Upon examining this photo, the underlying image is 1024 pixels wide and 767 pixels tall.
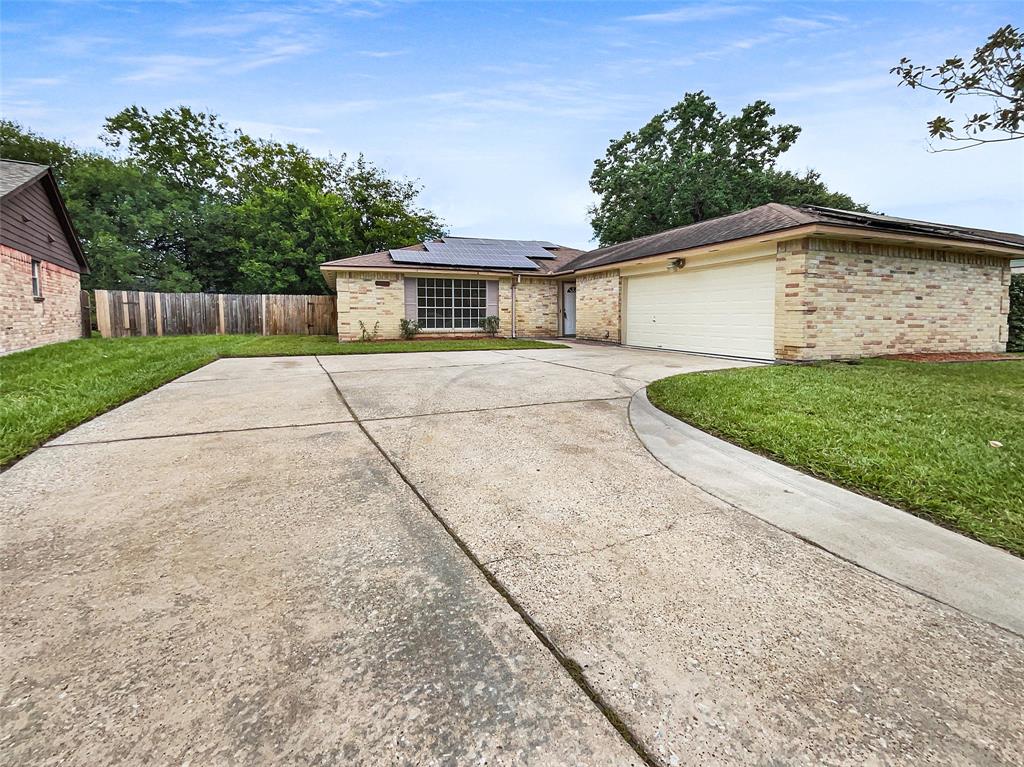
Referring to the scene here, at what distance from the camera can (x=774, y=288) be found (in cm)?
892

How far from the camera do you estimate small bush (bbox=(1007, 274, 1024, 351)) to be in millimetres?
11211

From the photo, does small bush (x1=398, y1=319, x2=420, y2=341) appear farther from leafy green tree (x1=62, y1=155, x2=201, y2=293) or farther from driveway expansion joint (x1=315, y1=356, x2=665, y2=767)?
leafy green tree (x1=62, y1=155, x2=201, y2=293)

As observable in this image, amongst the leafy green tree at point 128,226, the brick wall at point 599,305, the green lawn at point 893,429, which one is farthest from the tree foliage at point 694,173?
the leafy green tree at point 128,226

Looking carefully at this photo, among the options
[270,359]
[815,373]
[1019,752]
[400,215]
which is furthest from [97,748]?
[400,215]

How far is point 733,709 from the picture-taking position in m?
1.24

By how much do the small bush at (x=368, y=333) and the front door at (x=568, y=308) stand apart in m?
6.77

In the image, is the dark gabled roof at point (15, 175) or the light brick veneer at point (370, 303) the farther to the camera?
the light brick veneer at point (370, 303)

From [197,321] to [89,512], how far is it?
1719 cm

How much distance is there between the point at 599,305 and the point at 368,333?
7365 mm

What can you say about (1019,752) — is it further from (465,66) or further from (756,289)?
(465,66)

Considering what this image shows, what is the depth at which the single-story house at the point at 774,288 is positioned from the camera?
848cm

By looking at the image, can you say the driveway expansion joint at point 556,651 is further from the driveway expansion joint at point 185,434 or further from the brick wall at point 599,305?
the brick wall at point 599,305

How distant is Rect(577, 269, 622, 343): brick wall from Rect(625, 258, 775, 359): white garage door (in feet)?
1.35

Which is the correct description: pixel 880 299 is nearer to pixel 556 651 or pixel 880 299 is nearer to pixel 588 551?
pixel 588 551
